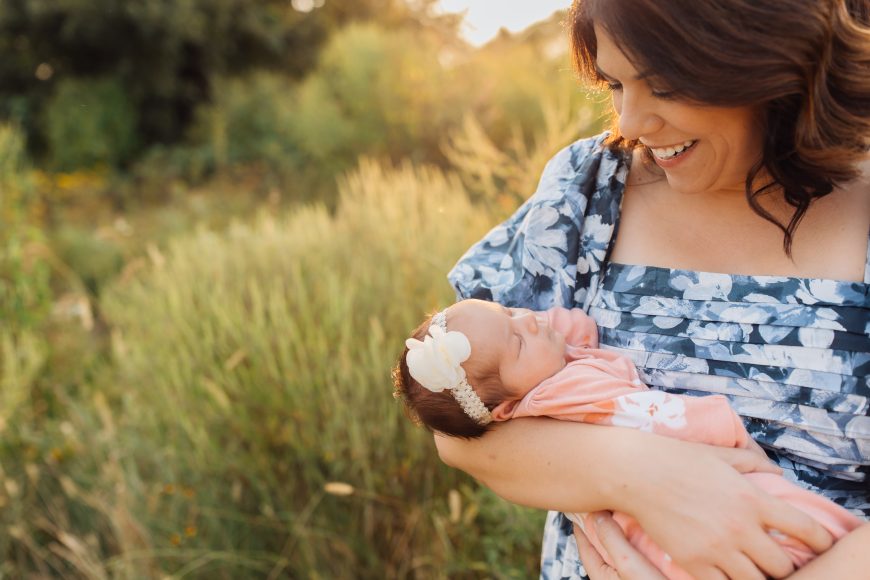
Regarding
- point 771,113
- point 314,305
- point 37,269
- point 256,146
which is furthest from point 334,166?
point 771,113

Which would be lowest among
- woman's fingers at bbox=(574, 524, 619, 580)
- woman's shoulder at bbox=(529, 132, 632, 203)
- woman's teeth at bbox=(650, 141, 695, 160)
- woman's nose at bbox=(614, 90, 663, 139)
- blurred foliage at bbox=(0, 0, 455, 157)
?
woman's fingers at bbox=(574, 524, 619, 580)

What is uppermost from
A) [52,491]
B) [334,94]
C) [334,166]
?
[334,94]

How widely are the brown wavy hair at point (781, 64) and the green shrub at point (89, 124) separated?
1235cm

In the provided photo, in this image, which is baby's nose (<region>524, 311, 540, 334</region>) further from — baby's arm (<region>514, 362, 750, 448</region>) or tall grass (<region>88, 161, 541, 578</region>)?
tall grass (<region>88, 161, 541, 578</region>)

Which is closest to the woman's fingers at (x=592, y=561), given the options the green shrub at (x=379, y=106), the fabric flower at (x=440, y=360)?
the fabric flower at (x=440, y=360)

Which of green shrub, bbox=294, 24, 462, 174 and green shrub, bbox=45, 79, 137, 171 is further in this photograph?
green shrub, bbox=45, 79, 137, 171

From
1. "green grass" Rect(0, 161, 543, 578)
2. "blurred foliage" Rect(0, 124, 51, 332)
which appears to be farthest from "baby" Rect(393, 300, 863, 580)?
"blurred foliage" Rect(0, 124, 51, 332)

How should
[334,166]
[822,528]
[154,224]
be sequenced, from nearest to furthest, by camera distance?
[822,528], [154,224], [334,166]

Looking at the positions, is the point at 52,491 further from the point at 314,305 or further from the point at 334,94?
the point at 334,94

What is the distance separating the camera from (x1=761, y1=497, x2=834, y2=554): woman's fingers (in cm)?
114

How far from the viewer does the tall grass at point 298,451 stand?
102 inches

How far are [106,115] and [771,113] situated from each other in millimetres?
13117

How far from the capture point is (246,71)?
1386 centimetres

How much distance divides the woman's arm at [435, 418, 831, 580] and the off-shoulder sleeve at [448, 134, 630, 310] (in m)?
0.32
